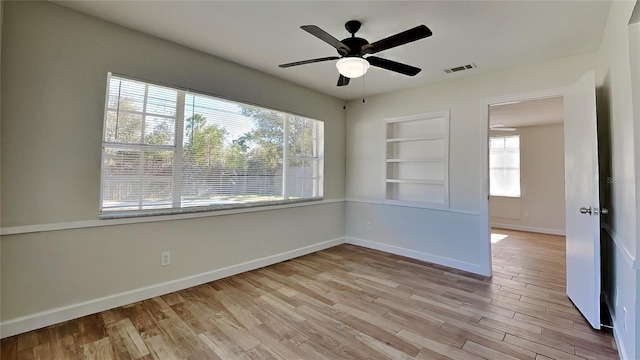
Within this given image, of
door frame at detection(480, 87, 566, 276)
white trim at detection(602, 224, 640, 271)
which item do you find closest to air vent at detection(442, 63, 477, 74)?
door frame at detection(480, 87, 566, 276)

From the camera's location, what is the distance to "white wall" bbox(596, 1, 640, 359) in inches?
60.2

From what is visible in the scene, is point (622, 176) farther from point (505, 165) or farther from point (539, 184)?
point (505, 165)

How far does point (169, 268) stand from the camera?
9.25 ft

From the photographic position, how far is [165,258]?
279cm

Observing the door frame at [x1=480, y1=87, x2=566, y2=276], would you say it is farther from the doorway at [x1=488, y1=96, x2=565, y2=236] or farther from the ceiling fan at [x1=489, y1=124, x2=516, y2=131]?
the ceiling fan at [x1=489, y1=124, x2=516, y2=131]

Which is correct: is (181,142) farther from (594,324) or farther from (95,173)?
(594,324)

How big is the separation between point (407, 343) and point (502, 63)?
313cm

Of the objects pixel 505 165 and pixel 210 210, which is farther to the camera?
pixel 505 165

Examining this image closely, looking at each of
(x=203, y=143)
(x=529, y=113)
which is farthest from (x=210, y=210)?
(x=529, y=113)

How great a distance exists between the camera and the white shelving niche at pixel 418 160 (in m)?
3.90

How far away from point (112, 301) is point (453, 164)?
407 cm

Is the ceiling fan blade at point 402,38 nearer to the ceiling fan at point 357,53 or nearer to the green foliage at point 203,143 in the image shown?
the ceiling fan at point 357,53

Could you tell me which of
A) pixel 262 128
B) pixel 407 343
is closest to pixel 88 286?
pixel 262 128

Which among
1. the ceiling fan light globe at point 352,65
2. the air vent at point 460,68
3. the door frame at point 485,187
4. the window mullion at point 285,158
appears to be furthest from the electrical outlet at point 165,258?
the air vent at point 460,68
